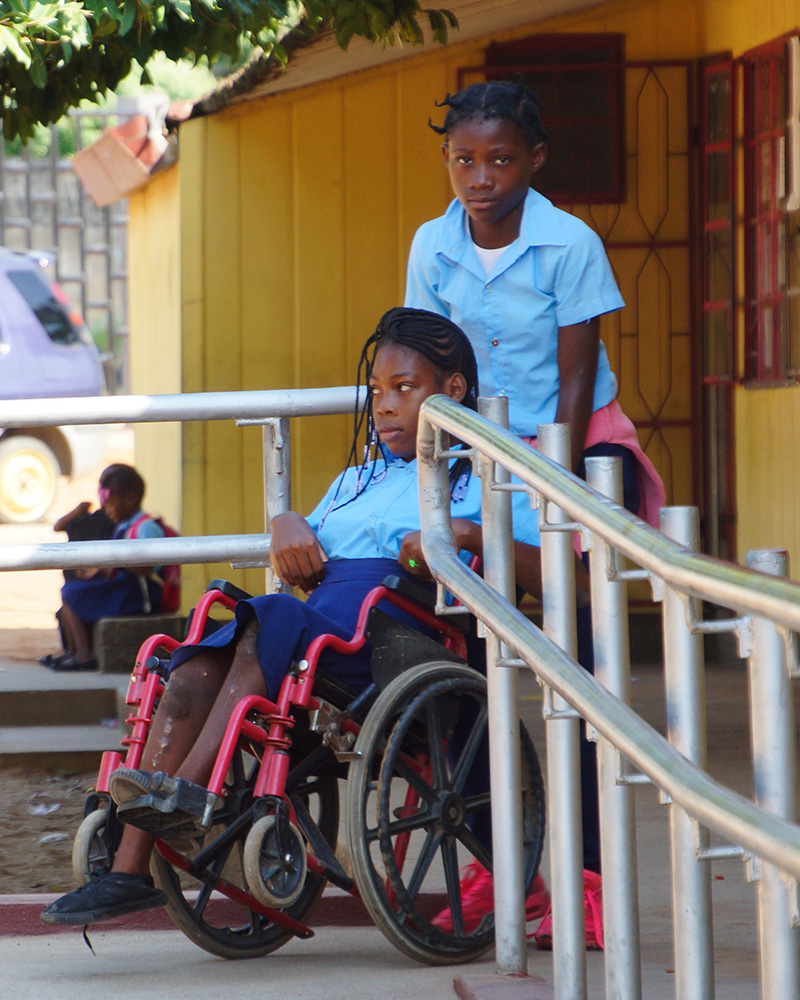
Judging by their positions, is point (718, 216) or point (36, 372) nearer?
point (718, 216)

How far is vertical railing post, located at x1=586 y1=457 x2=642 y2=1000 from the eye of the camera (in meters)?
2.16

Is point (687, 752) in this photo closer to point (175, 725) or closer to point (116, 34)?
point (175, 725)

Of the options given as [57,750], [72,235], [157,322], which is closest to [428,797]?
[57,750]

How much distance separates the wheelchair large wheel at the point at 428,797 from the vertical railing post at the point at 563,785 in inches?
14.6

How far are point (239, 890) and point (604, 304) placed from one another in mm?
1408

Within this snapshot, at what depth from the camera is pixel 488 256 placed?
3.25m

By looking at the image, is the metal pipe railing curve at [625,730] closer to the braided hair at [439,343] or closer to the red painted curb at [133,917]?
the braided hair at [439,343]

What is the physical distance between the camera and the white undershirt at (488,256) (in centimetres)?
323

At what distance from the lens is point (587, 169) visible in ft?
23.1

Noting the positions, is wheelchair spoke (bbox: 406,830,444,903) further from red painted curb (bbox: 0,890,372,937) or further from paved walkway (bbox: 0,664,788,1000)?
red painted curb (bbox: 0,890,372,937)

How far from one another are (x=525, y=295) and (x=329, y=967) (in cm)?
145

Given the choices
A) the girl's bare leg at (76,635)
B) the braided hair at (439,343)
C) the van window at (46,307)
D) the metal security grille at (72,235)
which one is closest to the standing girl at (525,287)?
the braided hair at (439,343)

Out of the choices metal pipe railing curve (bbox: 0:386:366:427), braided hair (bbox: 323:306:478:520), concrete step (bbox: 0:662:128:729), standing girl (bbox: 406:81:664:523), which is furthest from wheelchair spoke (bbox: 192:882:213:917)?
concrete step (bbox: 0:662:128:729)

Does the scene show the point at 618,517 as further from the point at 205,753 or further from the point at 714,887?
the point at 714,887
